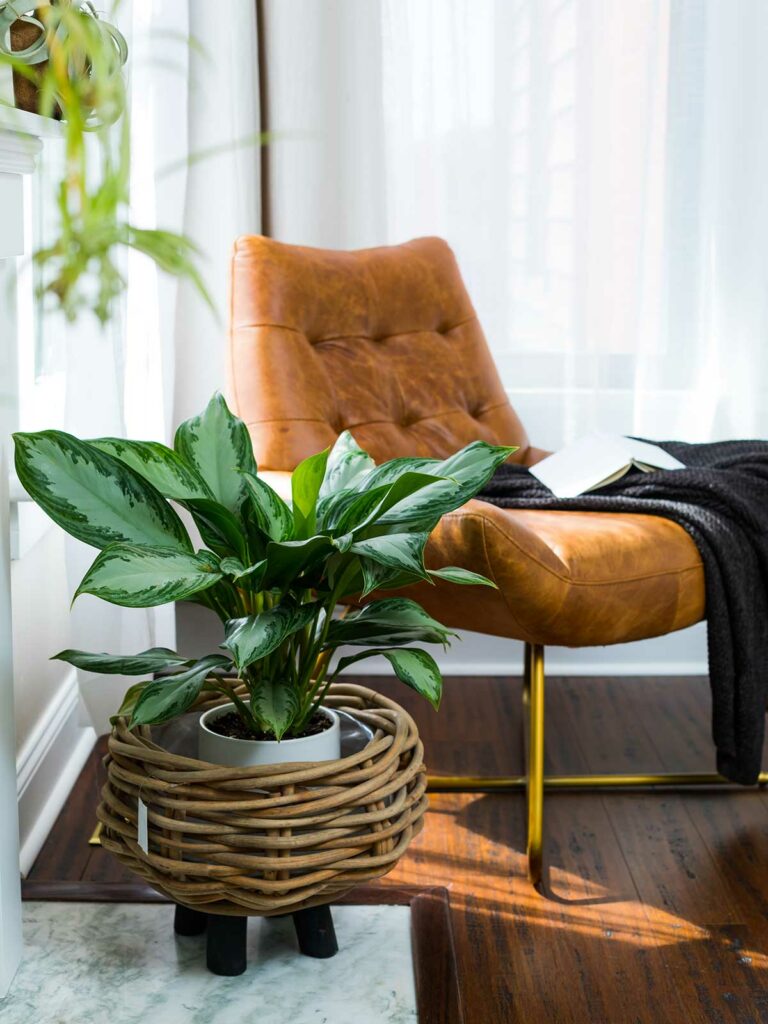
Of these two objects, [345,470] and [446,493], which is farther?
[345,470]

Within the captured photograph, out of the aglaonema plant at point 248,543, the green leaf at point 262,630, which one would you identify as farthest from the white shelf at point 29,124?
the green leaf at point 262,630

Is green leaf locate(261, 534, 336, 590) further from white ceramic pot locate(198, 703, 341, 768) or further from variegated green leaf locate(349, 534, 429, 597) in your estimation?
white ceramic pot locate(198, 703, 341, 768)

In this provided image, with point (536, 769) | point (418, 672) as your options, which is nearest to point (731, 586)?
point (536, 769)

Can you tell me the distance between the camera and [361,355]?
7.25ft

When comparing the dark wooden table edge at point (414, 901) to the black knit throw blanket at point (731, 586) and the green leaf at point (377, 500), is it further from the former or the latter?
the black knit throw blanket at point (731, 586)

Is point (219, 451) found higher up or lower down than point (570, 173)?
lower down

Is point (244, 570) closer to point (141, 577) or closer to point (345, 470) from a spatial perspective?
point (141, 577)

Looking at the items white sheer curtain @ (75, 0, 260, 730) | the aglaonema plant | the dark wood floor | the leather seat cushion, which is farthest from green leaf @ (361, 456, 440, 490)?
the dark wood floor

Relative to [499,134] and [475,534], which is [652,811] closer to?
[475,534]

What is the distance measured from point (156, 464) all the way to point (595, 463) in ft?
3.48

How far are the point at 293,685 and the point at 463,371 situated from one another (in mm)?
1200

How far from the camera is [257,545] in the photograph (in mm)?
1229

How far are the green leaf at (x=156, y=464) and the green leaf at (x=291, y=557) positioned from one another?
0.11 metres

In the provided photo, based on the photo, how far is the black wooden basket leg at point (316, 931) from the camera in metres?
1.35
